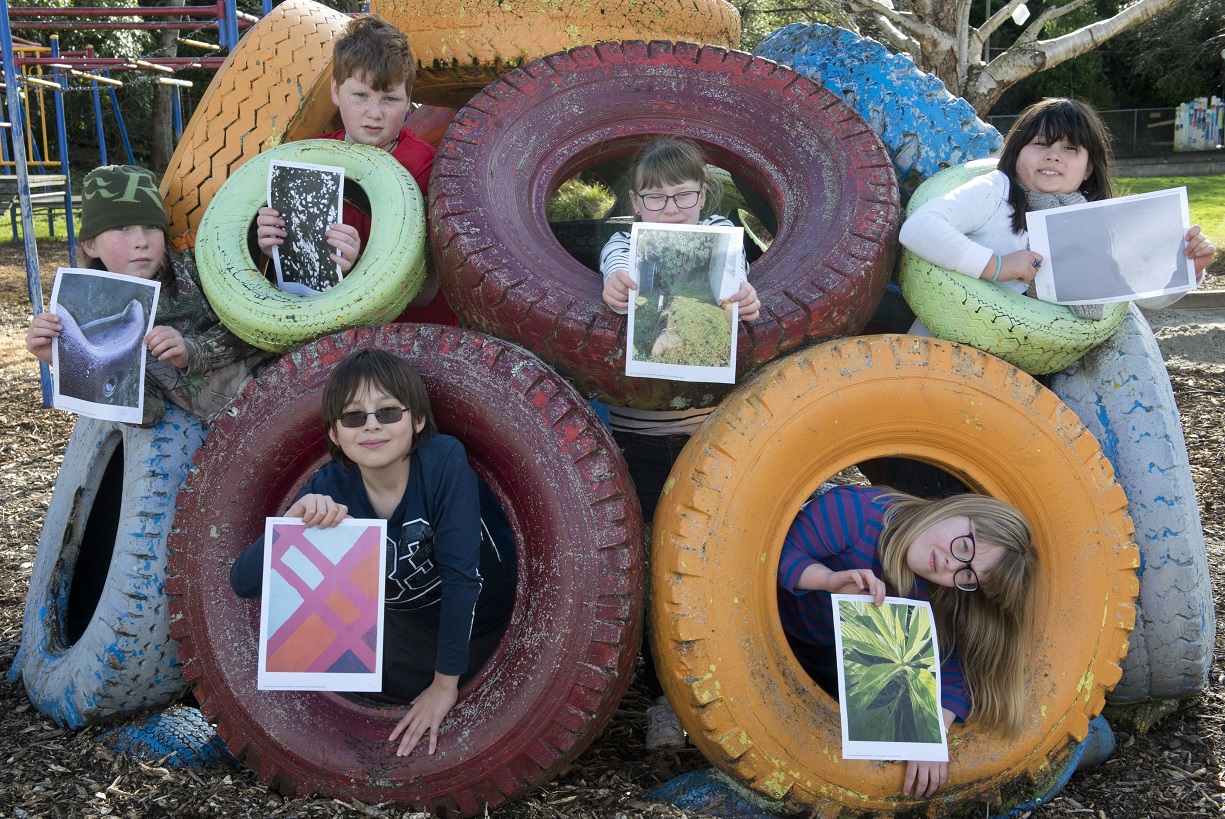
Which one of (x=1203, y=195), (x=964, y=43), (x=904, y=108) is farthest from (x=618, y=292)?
(x=1203, y=195)

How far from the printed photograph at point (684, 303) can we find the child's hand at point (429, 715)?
87 centimetres

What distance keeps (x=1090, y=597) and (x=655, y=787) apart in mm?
1170

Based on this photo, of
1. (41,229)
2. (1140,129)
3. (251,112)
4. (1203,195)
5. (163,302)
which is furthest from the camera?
Result: (1140,129)

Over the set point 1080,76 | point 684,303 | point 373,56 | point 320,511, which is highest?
point 1080,76

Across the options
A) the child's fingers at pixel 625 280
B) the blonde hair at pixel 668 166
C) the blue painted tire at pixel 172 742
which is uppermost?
the blonde hair at pixel 668 166

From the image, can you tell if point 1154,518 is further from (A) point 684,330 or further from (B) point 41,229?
(B) point 41,229

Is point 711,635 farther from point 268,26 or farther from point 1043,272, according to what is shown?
point 268,26

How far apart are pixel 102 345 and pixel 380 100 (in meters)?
1.11

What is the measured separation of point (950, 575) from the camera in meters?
2.37

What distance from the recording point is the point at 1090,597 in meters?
2.47

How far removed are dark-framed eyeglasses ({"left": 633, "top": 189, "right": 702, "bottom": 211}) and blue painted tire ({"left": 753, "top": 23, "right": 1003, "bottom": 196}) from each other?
2.84 ft

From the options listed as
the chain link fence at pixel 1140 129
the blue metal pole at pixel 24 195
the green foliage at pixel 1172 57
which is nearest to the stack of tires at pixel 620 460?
the blue metal pole at pixel 24 195

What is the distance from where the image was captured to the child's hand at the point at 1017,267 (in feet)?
8.75

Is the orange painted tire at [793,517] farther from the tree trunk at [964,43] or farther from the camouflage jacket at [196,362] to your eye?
the tree trunk at [964,43]
